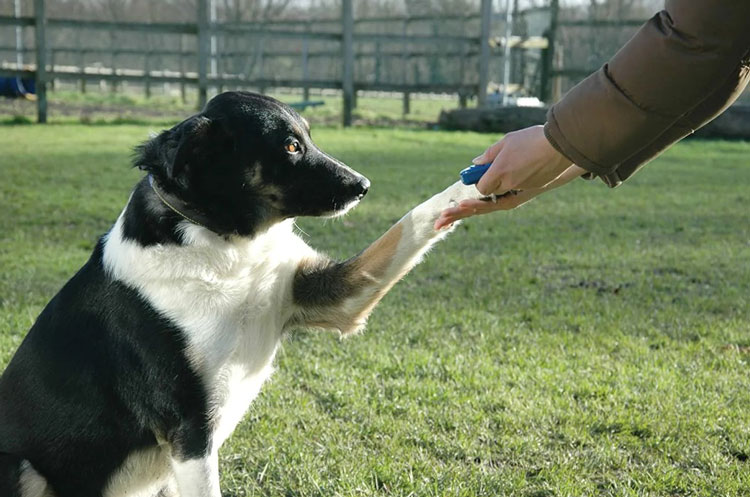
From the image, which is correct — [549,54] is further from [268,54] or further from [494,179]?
[494,179]

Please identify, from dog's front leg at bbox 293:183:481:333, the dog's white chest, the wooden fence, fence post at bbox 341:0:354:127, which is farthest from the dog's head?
fence post at bbox 341:0:354:127

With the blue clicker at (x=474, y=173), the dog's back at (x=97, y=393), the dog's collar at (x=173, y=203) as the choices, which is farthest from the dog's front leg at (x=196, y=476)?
the blue clicker at (x=474, y=173)

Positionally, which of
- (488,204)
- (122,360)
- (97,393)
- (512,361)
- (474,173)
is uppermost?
(474,173)

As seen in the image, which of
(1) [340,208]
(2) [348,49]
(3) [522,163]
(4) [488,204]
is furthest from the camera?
(2) [348,49]

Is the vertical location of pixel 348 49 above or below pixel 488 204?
above

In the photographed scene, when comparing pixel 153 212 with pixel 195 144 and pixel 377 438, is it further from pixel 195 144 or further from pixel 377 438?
pixel 377 438

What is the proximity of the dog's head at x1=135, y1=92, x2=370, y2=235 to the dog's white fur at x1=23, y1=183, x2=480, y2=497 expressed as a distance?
93mm

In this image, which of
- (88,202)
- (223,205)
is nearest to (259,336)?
(223,205)

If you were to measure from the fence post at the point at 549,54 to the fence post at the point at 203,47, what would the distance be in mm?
7362

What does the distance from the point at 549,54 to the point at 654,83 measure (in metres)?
18.1

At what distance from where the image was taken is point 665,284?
20.2 feet

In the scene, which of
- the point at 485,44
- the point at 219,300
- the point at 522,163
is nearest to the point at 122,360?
the point at 219,300

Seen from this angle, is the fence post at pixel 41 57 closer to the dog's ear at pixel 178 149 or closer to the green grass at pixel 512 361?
the green grass at pixel 512 361

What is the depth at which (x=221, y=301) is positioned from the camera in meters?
3.04
